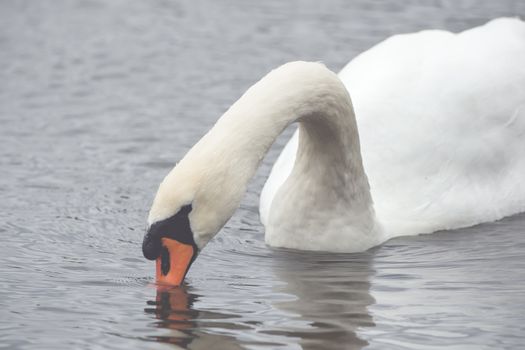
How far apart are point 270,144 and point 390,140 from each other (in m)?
2.21

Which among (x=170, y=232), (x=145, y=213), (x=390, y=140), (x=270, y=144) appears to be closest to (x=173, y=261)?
(x=170, y=232)

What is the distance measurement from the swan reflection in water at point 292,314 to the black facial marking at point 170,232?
0.42 meters

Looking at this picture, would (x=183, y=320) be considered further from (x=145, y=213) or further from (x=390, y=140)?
(x=390, y=140)

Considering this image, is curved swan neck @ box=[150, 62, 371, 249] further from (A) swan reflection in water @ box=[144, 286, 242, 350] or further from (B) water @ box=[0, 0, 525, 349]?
(B) water @ box=[0, 0, 525, 349]

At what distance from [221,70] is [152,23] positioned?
2396 mm

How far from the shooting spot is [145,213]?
11.3 meters

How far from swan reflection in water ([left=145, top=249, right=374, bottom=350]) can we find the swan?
235mm

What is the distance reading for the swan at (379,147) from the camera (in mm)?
8680

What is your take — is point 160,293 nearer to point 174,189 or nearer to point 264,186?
point 174,189

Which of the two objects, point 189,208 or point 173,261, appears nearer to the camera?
point 189,208

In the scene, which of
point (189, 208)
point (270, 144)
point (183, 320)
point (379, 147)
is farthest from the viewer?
point (379, 147)

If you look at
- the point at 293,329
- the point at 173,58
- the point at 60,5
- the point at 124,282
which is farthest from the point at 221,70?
the point at 293,329

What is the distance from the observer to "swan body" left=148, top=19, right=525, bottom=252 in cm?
913

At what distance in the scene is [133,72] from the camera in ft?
51.0
